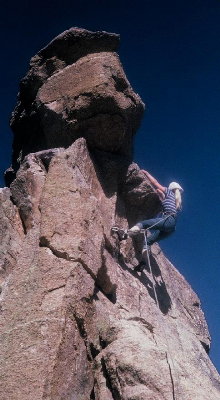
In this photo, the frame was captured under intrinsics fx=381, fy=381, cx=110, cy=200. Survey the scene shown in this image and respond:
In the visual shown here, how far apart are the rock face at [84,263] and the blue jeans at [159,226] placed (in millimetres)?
647

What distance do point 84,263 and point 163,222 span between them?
4.42 metres

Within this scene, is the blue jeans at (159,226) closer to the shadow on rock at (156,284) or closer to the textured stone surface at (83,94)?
the shadow on rock at (156,284)

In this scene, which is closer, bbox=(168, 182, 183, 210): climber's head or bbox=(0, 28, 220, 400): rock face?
bbox=(0, 28, 220, 400): rock face

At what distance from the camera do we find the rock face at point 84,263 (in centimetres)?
559

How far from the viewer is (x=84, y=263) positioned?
22.3 feet

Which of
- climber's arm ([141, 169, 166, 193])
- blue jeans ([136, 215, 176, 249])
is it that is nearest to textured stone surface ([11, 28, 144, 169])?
climber's arm ([141, 169, 166, 193])

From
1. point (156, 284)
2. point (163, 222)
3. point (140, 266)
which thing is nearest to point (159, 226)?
point (163, 222)

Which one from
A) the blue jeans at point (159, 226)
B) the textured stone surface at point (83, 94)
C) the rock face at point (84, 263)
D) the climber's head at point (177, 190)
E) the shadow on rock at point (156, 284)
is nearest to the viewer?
the rock face at point (84, 263)

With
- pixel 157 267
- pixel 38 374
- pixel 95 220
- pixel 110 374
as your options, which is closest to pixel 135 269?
pixel 157 267

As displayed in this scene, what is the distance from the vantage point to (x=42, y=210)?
7.46m

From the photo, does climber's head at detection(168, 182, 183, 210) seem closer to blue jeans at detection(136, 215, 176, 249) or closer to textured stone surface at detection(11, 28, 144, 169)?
blue jeans at detection(136, 215, 176, 249)

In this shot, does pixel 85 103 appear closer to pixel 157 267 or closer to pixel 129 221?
pixel 129 221

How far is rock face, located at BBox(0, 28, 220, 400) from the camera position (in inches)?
220

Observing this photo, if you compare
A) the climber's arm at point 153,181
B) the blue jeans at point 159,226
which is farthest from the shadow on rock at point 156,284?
the climber's arm at point 153,181
